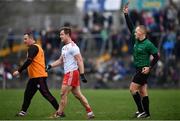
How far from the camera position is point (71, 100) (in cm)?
2194

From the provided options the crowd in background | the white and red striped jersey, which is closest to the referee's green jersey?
the white and red striped jersey

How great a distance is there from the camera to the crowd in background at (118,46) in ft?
101

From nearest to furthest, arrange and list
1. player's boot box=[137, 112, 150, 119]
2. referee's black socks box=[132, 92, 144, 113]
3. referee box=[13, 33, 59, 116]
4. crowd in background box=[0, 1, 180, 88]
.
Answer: player's boot box=[137, 112, 150, 119], referee's black socks box=[132, 92, 144, 113], referee box=[13, 33, 59, 116], crowd in background box=[0, 1, 180, 88]

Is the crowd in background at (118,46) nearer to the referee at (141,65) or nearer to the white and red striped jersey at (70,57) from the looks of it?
the referee at (141,65)

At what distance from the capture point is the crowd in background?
101 ft

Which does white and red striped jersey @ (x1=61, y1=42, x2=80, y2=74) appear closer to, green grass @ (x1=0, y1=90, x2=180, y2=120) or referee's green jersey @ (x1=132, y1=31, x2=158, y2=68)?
green grass @ (x1=0, y1=90, x2=180, y2=120)

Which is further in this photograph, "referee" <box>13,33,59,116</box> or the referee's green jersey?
"referee" <box>13,33,59,116</box>

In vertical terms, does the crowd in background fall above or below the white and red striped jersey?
below

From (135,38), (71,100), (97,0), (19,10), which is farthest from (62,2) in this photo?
(135,38)

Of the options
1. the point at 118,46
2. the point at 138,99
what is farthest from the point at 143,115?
the point at 118,46

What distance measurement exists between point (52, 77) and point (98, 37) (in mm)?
3234

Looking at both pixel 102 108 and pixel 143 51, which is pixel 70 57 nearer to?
pixel 143 51

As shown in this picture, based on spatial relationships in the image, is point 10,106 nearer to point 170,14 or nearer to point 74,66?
point 74,66

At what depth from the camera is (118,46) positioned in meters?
32.2
